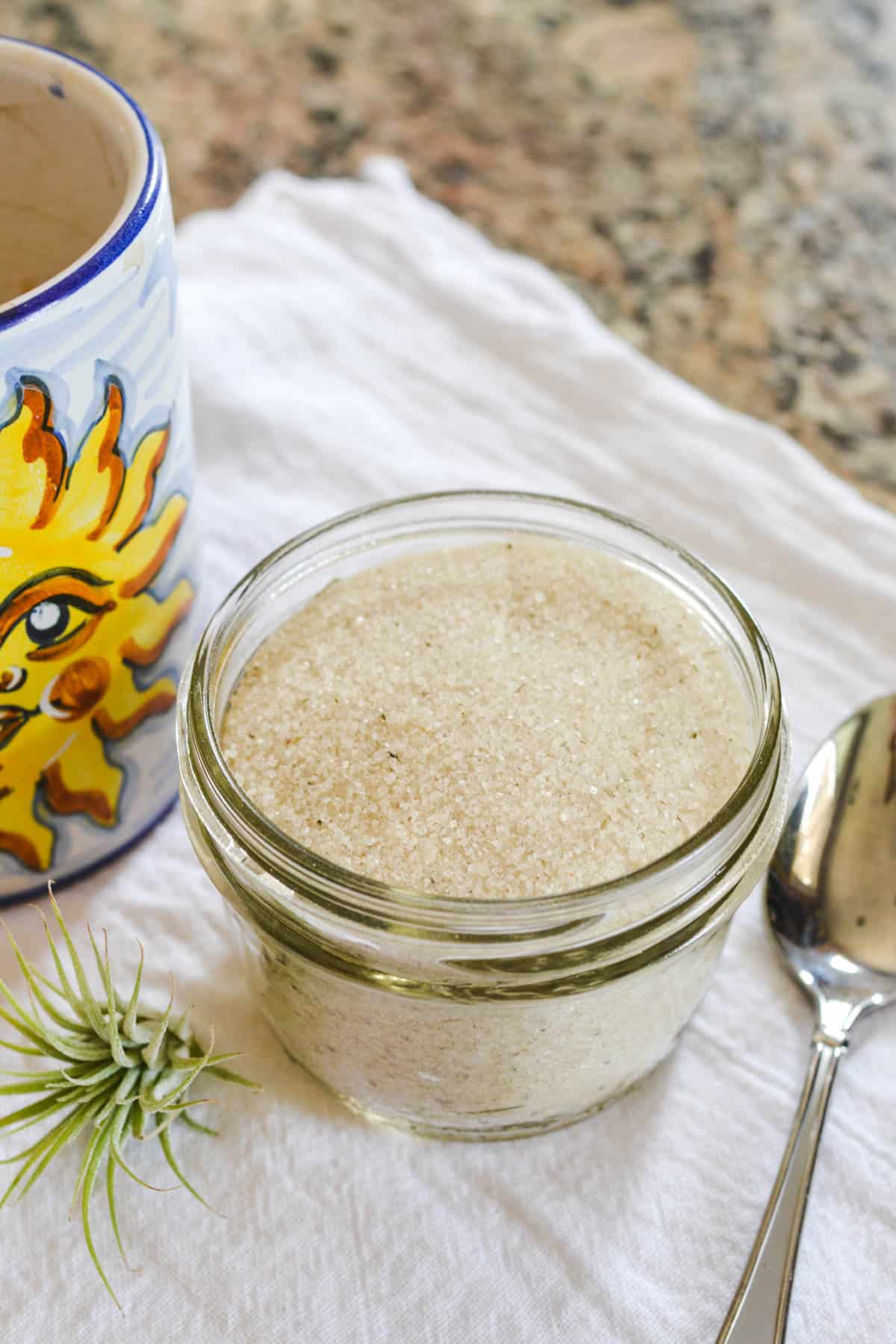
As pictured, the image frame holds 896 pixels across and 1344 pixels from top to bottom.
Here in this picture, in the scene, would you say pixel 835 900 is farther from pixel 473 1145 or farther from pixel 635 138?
pixel 635 138

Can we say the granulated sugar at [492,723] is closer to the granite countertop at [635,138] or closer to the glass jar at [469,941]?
the glass jar at [469,941]

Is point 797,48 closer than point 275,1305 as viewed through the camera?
No

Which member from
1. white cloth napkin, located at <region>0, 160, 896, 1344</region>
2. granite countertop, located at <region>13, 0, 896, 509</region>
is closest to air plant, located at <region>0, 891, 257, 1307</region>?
white cloth napkin, located at <region>0, 160, 896, 1344</region>

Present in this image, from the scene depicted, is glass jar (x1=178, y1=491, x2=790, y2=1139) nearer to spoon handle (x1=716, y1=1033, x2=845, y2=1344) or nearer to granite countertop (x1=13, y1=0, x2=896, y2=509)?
spoon handle (x1=716, y1=1033, x2=845, y2=1344)

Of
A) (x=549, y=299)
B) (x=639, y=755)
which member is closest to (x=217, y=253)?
(x=549, y=299)

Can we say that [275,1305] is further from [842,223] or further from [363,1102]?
[842,223]
